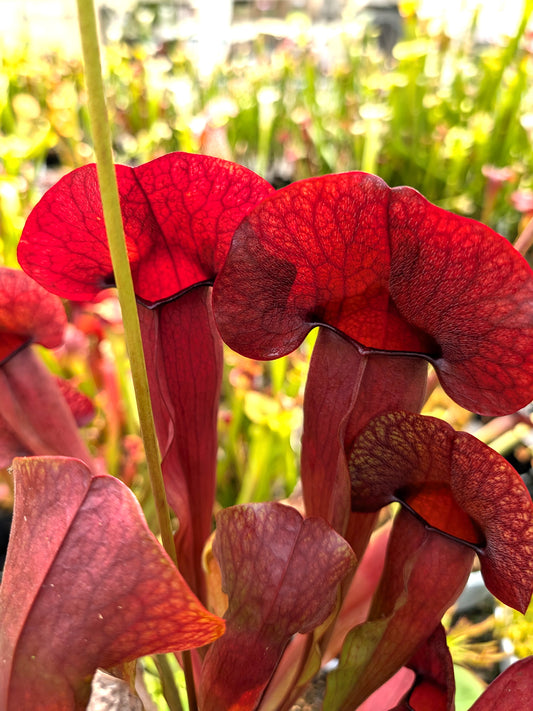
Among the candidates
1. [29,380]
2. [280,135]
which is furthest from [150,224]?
[280,135]

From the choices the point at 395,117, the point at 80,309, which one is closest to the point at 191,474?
the point at 80,309

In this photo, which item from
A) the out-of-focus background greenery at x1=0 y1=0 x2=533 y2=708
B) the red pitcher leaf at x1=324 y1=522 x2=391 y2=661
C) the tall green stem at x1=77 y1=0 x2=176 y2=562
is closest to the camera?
the tall green stem at x1=77 y1=0 x2=176 y2=562

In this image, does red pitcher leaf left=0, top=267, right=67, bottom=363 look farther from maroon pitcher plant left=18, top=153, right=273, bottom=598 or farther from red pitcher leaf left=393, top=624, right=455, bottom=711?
red pitcher leaf left=393, top=624, right=455, bottom=711

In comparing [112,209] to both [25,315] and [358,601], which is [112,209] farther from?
[358,601]

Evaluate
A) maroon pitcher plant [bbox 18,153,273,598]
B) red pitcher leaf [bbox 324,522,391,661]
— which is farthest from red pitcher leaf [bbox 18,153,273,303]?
red pitcher leaf [bbox 324,522,391,661]

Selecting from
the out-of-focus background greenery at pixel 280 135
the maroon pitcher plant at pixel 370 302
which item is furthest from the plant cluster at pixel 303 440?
the out-of-focus background greenery at pixel 280 135

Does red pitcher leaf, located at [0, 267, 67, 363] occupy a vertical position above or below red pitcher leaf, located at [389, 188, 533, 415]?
below

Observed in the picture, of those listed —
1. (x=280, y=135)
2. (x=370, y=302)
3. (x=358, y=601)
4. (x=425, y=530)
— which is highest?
(x=370, y=302)

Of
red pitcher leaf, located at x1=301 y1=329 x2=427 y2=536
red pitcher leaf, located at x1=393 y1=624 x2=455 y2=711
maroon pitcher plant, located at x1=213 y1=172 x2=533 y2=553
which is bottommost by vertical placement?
red pitcher leaf, located at x1=393 y1=624 x2=455 y2=711
